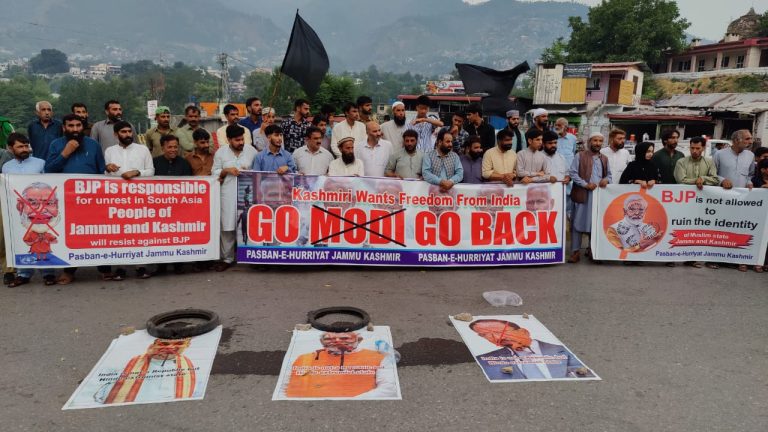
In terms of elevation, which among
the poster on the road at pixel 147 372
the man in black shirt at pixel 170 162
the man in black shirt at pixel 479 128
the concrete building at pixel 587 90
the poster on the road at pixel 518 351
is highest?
the concrete building at pixel 587 90

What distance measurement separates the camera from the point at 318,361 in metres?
4.09

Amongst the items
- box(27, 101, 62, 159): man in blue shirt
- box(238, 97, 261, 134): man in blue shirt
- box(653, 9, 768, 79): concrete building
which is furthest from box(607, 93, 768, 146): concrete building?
box(27, 101, 62, 159): man in blue shirt

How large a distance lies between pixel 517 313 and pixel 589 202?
9.44 ft

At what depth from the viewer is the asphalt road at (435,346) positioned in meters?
3.35

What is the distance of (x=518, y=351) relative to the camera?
14.3 feet

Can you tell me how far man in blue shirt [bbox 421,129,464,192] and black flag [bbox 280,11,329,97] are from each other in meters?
2.24

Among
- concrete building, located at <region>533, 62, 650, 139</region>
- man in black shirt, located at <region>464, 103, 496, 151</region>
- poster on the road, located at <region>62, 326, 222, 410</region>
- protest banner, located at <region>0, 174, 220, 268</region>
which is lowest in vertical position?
poster on the road, located at <region>62, 326, 222, 410</region>

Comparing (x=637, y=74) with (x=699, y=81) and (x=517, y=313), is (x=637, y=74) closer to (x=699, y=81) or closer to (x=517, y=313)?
(x=699, y=81)

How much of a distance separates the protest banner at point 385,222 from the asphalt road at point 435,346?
0.76ft

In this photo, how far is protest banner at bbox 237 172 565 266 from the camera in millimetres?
6602

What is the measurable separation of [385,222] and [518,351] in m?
2.84

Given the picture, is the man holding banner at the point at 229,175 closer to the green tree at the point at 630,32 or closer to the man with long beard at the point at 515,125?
the man with long beard at the point at 515,125

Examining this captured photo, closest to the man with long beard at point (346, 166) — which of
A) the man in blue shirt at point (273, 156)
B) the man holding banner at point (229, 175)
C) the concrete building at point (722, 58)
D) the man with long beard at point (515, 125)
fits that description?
the man in blue shirt at point (273, 156)

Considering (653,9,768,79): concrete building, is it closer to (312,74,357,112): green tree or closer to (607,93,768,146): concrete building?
(607,93,768,146): concrete building
